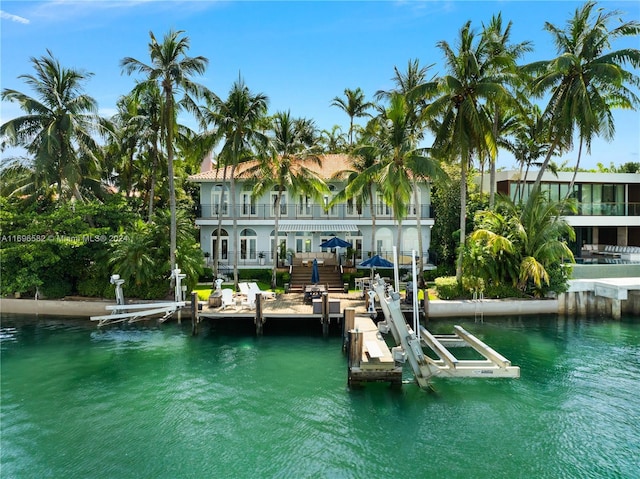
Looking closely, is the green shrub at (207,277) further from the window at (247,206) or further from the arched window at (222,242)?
the window at (247,206)

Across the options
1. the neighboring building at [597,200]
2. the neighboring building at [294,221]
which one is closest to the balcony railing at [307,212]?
the neighboring building at [294,221]

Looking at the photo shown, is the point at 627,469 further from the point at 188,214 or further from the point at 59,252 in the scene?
the point at 188,214

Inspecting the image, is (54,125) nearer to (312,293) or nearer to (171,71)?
(171,71)

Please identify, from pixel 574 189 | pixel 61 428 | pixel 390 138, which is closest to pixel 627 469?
pixel 61 428

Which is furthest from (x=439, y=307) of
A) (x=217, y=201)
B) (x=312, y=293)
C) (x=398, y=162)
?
(x=217, y=201)

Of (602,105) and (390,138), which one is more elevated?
(602,105)
